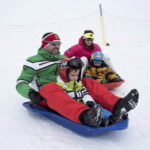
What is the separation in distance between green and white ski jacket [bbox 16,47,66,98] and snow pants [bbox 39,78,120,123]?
59cm

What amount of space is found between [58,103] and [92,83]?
66cm

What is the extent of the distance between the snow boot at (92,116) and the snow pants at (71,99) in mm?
55

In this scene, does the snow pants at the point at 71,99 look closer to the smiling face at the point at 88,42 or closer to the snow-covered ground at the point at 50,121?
the snow-covered ground at the point at 50,121

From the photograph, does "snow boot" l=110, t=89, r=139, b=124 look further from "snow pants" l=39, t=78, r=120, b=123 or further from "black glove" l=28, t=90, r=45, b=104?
"black glove" l=28, t=90, r=45, b=104

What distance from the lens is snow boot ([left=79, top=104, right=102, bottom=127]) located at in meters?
2.14

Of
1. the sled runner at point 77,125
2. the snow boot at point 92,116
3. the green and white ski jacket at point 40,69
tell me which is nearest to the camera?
the snow boot at point 92,116

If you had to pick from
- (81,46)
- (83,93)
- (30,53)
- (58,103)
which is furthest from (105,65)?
(30,53)

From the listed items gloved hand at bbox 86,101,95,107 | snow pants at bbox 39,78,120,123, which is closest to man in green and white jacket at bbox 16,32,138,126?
snow pants at bbox 39,78,120,123

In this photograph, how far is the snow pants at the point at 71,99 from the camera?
7.79 feet

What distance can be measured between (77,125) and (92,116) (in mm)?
309

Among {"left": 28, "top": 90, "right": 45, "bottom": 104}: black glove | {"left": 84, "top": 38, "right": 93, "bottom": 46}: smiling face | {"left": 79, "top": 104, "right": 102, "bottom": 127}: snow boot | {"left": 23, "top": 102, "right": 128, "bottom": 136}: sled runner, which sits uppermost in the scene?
{"left": 84, "top": 38, "right": 93, "bottom": 46}: smiling face

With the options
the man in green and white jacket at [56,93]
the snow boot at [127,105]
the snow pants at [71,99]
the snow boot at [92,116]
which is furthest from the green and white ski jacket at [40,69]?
the snow boot at [127,105]

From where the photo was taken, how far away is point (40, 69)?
3324 millimetres

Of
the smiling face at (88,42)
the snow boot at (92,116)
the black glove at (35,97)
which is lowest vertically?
the snow boot at (92,116)
